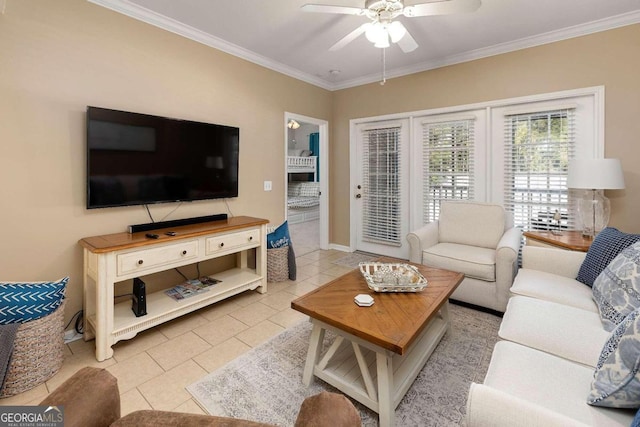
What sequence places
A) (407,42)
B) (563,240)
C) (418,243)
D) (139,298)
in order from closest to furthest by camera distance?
(139,298) → (407,42) → (563,240) → (418,243)

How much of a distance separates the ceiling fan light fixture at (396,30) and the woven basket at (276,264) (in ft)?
7.72

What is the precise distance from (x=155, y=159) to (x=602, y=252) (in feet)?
11.1

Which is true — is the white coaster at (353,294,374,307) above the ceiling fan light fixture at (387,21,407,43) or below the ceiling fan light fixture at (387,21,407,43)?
below

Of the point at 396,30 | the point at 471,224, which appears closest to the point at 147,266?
the point at 396,30

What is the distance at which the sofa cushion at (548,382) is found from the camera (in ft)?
3.22

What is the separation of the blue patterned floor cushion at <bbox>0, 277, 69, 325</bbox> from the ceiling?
7.13 feet

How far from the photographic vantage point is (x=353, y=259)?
4.38 m

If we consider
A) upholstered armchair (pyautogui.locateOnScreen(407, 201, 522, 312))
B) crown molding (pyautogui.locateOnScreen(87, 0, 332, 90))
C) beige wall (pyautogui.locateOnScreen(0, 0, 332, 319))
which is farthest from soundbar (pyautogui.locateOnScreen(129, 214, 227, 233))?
upholstered armchair (pyautogui.locateOnScreen(407, 201, 522, 312))

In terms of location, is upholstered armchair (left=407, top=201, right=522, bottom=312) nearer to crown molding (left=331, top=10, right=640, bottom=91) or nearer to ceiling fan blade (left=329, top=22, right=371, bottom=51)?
crown molding (left=331, top=10, right=640, bottom=91)

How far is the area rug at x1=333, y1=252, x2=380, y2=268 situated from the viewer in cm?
413

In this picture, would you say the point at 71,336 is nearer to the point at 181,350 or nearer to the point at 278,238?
the point at 181,350

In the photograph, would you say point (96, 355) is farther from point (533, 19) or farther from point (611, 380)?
point (533, 19)

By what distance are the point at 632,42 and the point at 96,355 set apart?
16.4 feet

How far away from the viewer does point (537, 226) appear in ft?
10.8
